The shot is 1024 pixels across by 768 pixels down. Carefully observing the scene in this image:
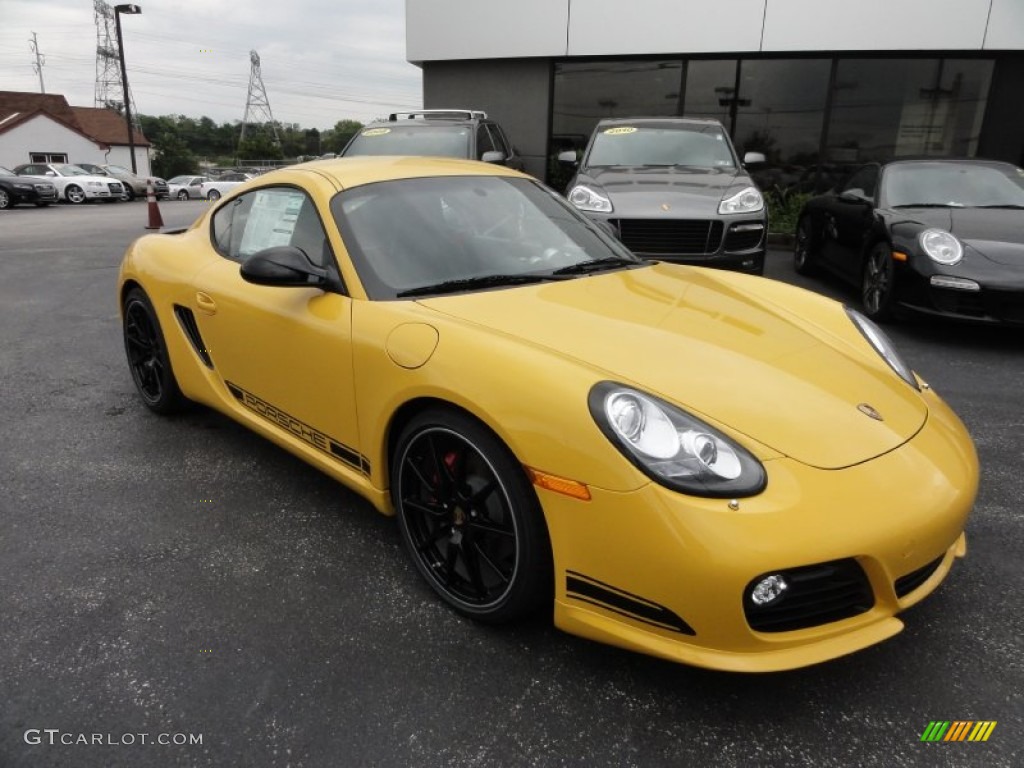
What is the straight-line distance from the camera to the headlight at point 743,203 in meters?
5.56

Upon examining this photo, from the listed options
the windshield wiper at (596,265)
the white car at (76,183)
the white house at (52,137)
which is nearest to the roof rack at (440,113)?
the windshield wiper at (596,265)

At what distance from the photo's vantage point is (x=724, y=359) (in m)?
2.03

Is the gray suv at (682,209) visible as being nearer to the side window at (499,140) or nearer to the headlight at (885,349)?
the side window at (499,140)

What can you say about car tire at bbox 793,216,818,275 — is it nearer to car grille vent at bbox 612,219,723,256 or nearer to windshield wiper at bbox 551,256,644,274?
car grille vent at bbox 612,219,723,256

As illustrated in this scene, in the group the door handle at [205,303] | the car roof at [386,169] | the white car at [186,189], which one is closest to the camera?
the car roof at [386,169]

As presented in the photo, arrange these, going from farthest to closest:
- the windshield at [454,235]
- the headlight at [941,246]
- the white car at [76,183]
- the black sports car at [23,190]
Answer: the white car at [76,183] < the black sports car at [23,190] < the headlight at [941,246] < the windshield at [454,235]

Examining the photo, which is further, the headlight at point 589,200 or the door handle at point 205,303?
the headlight at point 589,200

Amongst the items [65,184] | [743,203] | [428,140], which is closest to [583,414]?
[743,203]

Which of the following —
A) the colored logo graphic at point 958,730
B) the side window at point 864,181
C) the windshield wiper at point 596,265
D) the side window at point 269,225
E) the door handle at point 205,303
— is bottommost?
the colored logo graphic at point 958,730

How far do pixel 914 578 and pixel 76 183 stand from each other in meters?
27.2

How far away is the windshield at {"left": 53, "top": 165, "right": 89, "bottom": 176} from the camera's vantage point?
80.2 ft

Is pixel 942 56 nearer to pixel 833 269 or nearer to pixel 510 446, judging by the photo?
pixel 833 269

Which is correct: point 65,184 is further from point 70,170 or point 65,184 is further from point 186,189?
point 186,189

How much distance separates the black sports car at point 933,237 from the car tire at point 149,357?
15.8 feet
